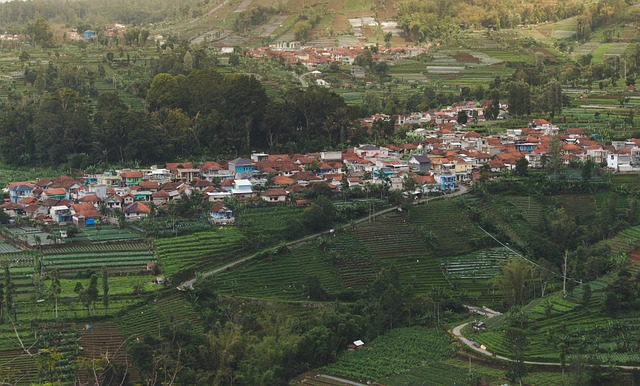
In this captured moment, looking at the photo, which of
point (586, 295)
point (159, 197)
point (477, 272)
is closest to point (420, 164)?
point (477, 272)

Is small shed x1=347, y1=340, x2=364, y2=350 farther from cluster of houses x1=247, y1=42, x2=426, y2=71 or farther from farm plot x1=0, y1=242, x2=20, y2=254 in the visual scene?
cluster of houses x1=247, y1=42, x2=426, y2=71

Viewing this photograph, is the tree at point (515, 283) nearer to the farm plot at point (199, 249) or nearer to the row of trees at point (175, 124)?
the farm plot at point (199, 249)

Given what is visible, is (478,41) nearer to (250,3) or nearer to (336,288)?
(250,3)

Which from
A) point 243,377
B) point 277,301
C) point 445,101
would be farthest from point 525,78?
point 243,377

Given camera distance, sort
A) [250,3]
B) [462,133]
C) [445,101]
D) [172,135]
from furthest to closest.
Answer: [250,3] → [445,101] → [462,133] → [172,135]

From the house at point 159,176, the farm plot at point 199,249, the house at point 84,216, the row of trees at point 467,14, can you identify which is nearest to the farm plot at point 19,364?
the farm plot at point 199,249

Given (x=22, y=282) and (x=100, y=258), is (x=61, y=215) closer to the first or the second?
(x=100, y=258)
